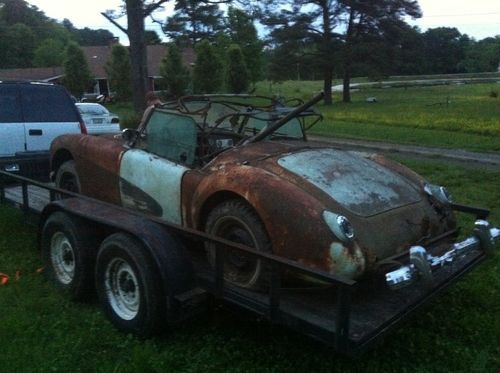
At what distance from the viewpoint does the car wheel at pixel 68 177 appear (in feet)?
20.0

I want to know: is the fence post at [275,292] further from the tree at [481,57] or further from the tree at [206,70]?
the tree at [481,57]

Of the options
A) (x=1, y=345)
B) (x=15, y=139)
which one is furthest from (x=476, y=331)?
(x=15, y=139)

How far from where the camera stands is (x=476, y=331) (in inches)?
170

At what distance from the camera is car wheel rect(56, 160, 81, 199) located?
20.0ft

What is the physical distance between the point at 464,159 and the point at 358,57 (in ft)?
116

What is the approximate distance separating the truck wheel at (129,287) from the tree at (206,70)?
130 ft

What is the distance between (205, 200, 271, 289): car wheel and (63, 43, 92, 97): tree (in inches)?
1776

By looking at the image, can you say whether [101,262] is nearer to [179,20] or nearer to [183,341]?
[183,341]

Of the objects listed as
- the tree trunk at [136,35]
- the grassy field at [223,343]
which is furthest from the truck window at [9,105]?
the tree trunk at [136,35]

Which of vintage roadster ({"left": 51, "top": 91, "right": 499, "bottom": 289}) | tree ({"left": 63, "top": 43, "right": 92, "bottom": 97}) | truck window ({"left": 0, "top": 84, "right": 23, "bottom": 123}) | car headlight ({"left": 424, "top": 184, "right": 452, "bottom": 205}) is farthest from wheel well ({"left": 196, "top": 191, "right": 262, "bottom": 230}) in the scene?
tree ({"left": 63, "top": 43, "right": 92, "bottom": 97})

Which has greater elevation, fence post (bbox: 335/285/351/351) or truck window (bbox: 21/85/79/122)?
truck window (bbox: 21/85/79/122)

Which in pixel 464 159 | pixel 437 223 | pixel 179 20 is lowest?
pixel 464 159

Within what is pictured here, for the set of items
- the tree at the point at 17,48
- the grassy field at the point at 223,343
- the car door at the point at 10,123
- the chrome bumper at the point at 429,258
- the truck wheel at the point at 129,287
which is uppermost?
the tree at the point at 17,48

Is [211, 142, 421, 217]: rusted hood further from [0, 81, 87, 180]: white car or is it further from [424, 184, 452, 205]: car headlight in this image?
[0, 81, 87, 180]: white car
